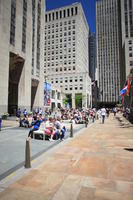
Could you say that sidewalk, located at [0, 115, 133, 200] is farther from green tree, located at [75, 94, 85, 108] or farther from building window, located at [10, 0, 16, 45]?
green tree, located at [75, 94, 85, 108]

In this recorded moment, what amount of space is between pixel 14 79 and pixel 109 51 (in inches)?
5206

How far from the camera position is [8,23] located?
2847 centimetres

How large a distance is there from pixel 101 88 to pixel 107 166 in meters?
148

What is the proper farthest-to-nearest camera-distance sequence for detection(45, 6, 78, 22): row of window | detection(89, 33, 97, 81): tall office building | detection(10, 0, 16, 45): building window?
1. detection(89, 33, 97, 81): tall office building
2. detection(45, 6, 78, 22): row of window
3. detection(10, 0, 16, 45): building window

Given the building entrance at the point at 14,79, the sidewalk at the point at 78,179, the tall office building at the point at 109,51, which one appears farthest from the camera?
Answer: the tall office building at the point at 109,51

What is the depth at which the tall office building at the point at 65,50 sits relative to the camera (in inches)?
3620

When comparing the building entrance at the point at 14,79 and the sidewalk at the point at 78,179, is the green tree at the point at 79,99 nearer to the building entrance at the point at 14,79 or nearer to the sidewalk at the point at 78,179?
the building entrance at the point at 14,79

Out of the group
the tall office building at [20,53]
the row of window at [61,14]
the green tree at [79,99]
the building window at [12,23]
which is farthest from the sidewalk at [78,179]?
the row of window at [61,14]

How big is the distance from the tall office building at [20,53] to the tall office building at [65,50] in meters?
48.8

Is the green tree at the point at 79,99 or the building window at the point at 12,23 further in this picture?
the green tree at the point at 79,99

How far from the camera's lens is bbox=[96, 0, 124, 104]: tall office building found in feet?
475

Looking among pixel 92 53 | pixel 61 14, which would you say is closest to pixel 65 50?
pixel 61 14

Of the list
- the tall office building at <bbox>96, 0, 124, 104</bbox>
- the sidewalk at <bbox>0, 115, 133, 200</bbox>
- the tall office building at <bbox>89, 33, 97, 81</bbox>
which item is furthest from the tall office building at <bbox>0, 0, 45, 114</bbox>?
the tall office building at <bbox>89, 33, 97, 81</bbox>

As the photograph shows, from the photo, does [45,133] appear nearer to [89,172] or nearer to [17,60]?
[89,172]
